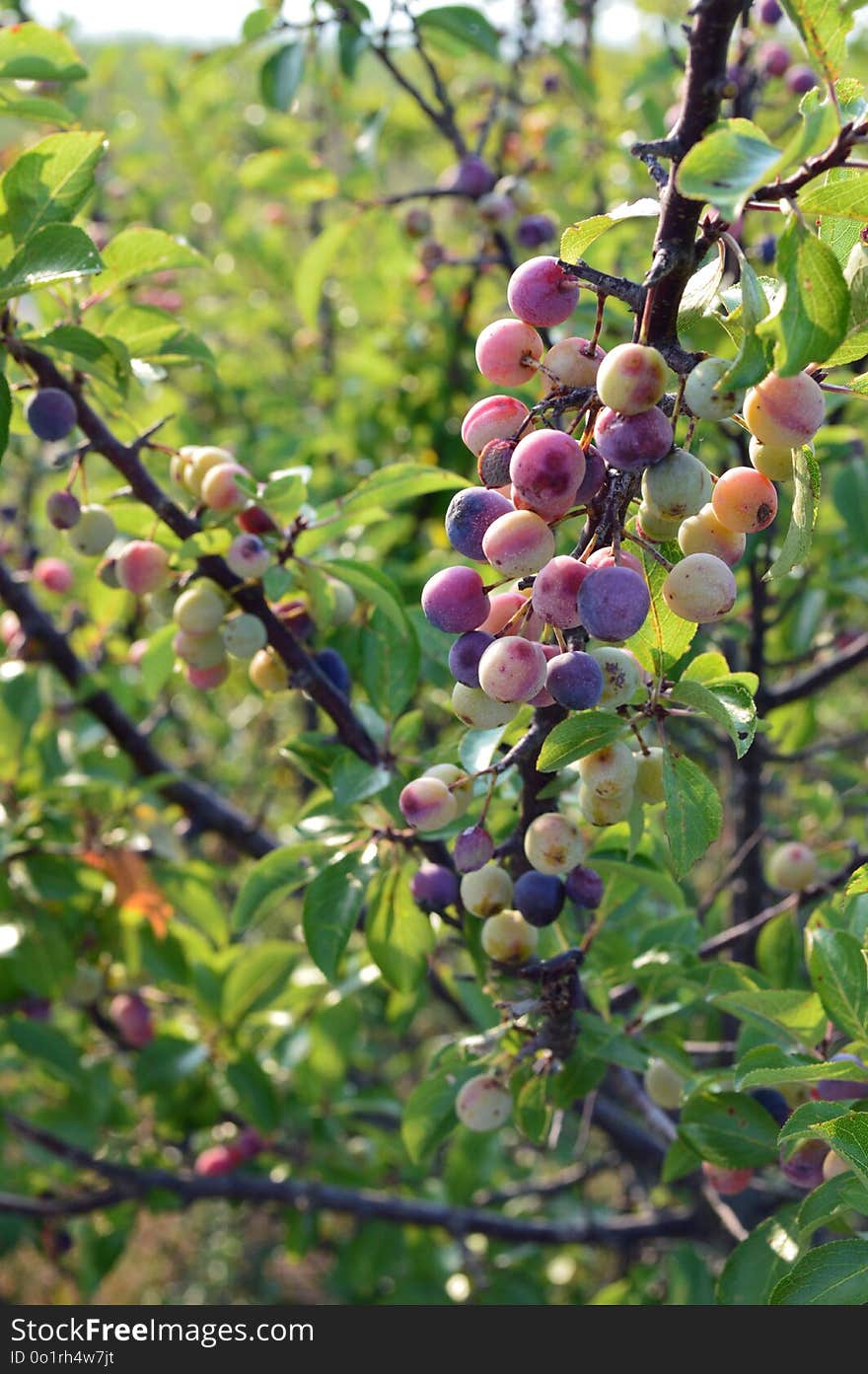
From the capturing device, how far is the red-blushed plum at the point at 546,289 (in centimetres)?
76

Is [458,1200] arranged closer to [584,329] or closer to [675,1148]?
[675,1148]

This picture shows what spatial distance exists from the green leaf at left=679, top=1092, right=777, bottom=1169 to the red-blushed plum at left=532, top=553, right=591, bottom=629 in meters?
0.58

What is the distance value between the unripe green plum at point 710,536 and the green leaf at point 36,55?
85cm

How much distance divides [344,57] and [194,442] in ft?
2.22

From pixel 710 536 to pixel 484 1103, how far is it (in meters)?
0.65

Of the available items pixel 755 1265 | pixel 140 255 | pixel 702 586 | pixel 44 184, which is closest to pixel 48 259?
pixel 44 184

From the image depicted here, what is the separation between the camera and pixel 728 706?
0.82 meters

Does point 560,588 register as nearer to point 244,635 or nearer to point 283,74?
point 244,635

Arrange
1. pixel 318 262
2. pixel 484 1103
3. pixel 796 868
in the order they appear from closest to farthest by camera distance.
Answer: pixel 484 1103, pixel 796 868, pixel 318 262

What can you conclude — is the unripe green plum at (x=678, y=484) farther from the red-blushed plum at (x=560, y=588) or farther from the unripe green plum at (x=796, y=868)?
the unripe green plum at (x=796, y=868)

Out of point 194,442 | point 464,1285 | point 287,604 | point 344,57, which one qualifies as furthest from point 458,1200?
point 344,57

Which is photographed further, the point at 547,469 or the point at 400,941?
the point at 400,941

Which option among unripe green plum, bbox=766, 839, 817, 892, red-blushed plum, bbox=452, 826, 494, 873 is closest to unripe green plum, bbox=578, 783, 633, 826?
red-blushed plum, bbox=452, 826, 494, 873

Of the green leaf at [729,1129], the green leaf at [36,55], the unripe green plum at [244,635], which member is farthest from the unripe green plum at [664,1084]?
the green leaf at [36,55]
